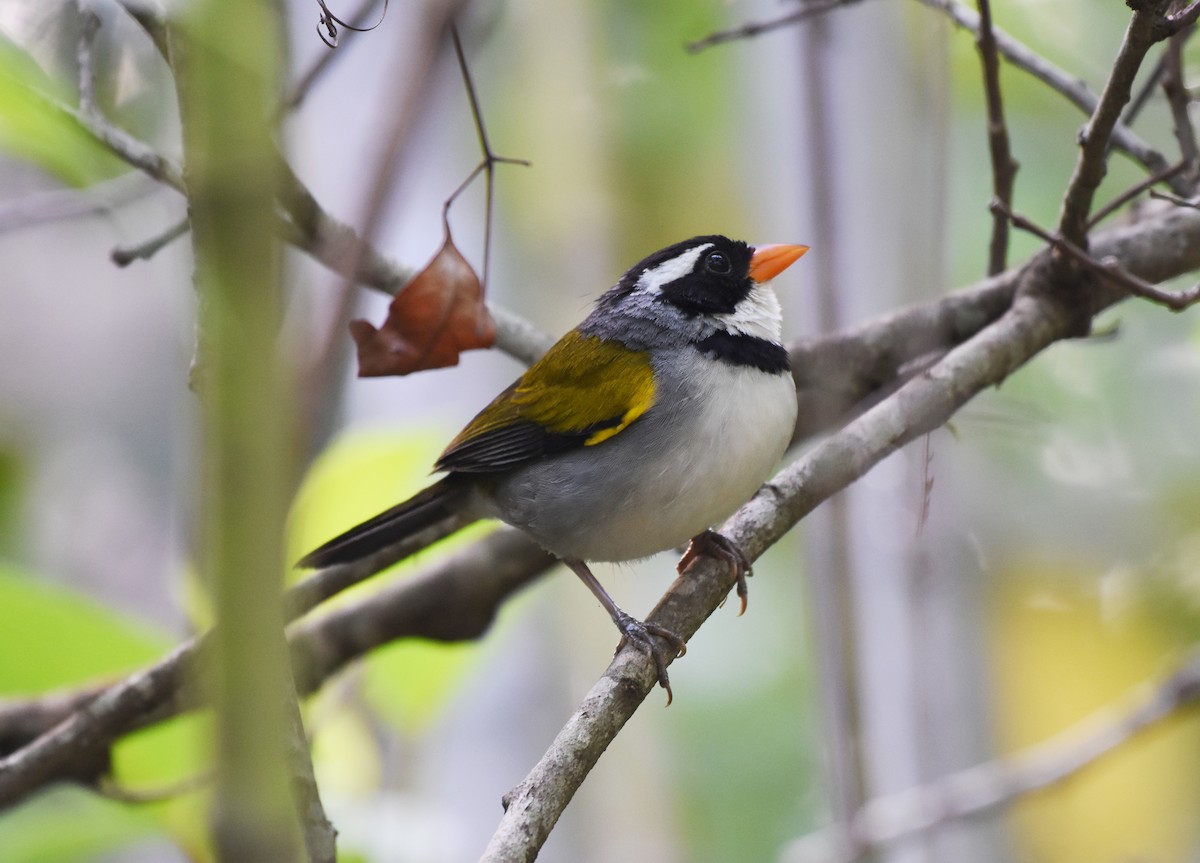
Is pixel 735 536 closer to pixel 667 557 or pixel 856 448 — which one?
pixel 856 448

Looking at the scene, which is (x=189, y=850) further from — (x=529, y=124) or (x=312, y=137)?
(x=529, y=124)

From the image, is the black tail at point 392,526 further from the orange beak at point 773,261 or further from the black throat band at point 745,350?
the orange beak at point 773,261

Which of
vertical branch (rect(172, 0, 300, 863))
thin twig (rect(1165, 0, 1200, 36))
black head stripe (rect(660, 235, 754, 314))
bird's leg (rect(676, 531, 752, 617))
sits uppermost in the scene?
black head stripe (rect(660, 235, 754, 314))

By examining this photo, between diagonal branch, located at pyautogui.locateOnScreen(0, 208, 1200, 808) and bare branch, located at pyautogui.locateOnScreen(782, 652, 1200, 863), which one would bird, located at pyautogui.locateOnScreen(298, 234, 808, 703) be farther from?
bare branch, located at pyautogui.locateOnScreen(782, 652, 1200, 863)

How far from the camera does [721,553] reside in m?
2.91

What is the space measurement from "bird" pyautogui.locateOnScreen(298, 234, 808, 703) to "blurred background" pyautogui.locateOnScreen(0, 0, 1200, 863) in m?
0.24

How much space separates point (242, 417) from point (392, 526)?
2624 mm

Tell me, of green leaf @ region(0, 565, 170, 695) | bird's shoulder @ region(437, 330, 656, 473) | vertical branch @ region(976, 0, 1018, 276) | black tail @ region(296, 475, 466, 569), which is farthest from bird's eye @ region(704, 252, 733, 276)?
green leaf @ region(0, 565, 170, 695)

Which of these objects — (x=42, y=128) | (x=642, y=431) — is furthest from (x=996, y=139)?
(x=42, y=128)

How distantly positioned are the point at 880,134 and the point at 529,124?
2709 millimetres

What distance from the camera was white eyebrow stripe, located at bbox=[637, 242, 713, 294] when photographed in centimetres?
351

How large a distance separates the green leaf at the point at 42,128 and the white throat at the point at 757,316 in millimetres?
1679

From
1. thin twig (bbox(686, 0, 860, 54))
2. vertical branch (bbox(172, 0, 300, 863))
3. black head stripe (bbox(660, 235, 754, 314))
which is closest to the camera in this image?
vertical branch (bbox(172, 0, 300, 863))

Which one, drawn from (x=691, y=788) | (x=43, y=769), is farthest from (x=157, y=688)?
(x=691, y=788)
